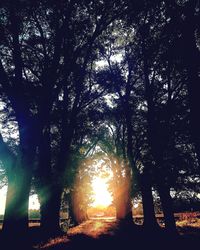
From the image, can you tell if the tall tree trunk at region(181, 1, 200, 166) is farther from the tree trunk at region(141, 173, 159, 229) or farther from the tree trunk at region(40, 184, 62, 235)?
the tree trunk at region(40, 184, 62, 235)

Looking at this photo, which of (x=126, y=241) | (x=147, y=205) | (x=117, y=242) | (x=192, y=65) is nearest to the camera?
(x=192, y=65)

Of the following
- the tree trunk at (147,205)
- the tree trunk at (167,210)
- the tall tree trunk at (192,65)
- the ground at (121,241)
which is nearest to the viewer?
the ground at (121,241)

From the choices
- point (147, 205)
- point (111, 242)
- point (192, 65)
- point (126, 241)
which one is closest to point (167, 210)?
point (147, 205)

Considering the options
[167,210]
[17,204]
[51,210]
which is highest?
[51,210]

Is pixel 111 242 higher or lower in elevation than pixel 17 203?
lower

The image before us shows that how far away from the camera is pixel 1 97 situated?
18.7 metres

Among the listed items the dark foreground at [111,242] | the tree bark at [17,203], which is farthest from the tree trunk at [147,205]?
the tree bark at [17,203]

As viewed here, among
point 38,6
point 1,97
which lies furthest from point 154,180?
point 38,6

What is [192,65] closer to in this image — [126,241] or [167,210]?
[126,241]

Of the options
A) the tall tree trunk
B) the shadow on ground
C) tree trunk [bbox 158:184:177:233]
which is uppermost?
the tall tree trunk

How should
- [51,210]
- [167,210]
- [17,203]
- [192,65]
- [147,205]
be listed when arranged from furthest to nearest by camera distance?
[147,205], [51,210], [167,210], [17,203], [192,65]

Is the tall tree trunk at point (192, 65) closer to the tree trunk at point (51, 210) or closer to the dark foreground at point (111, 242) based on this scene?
the dark foreground at point (111, 242)

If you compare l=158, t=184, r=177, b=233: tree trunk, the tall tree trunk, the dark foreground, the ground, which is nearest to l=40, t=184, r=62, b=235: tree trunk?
the dark foreground

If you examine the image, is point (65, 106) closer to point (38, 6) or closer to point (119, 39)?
point (119, 39)
